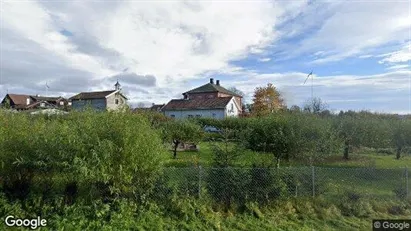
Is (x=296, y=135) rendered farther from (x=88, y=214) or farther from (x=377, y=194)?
(x=88, y=214)

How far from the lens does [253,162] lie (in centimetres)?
812

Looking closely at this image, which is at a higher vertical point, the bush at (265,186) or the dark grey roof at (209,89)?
the dark grey roof at (209,89)

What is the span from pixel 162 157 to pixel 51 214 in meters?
2.50

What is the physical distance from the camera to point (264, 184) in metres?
7.51

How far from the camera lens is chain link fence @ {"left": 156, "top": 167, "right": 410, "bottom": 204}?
7105 millimetres

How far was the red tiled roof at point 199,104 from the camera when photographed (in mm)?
46375

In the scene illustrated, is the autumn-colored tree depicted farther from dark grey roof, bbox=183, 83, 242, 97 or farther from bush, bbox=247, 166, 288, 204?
bush, bbox=247, 166, 288, 204

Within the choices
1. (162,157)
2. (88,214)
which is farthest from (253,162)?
(88,214)
